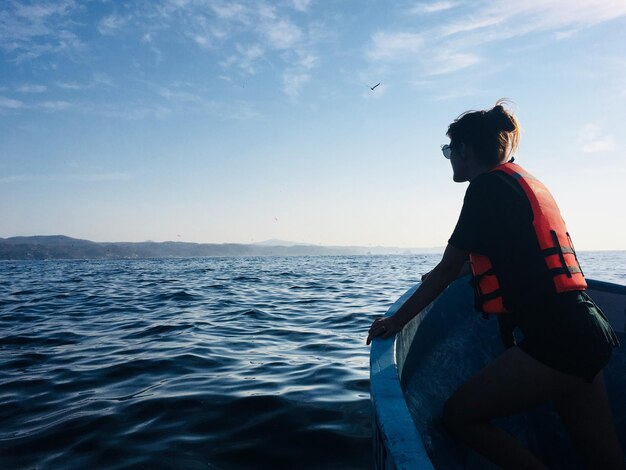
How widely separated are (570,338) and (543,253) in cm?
38

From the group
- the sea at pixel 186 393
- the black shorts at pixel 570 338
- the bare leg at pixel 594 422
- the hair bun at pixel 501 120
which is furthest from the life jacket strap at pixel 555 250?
the sea at pixel 186 393

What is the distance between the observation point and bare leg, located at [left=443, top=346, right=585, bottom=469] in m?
1.77

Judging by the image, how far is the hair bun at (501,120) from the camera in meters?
2.22

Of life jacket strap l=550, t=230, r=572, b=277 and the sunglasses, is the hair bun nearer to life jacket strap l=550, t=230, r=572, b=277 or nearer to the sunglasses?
the sunglasses

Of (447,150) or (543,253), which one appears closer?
(543,253)

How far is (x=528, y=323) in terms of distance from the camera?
1839 mm

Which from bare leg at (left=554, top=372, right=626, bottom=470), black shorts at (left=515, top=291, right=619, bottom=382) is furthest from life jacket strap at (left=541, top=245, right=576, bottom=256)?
bare leg at (left=554, top=372, right=626, bottom=470)

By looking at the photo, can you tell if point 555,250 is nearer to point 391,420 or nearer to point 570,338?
point 570,338

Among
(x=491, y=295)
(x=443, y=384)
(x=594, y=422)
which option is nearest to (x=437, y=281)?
(x=491, y=295)

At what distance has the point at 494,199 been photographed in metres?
1.98

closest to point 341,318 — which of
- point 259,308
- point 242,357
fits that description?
point 259,308

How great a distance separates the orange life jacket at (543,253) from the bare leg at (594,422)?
45 cm

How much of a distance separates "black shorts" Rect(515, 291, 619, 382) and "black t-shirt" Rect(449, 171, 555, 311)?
8 cm

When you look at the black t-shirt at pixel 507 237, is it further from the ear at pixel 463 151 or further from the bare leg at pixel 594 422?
the bare leg at pixel 594 422
